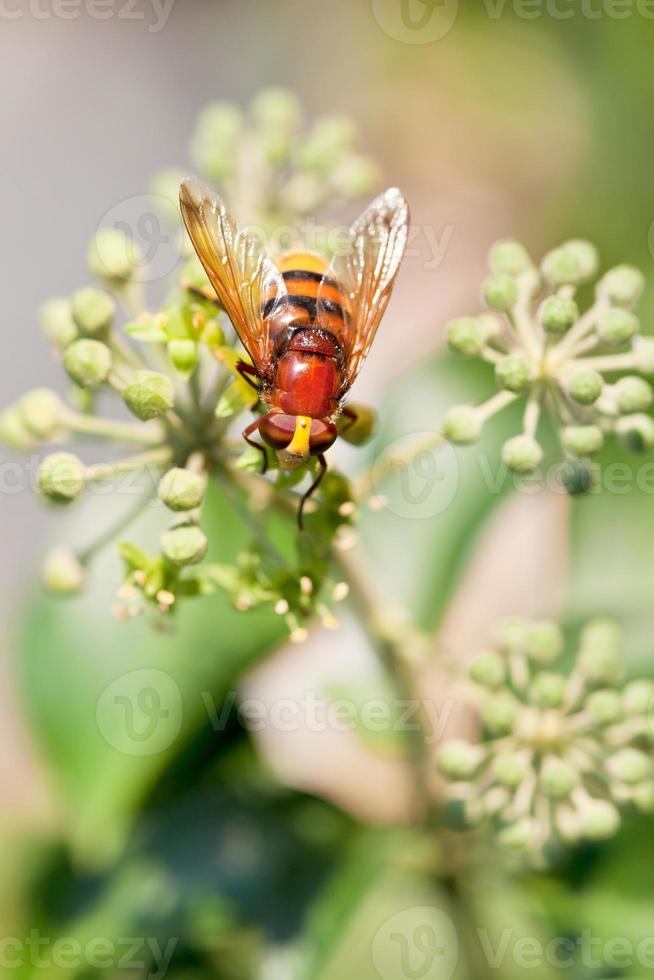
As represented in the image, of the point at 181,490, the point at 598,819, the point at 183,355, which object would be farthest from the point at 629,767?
the point at 183,355

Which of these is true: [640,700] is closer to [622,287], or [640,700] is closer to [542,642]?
[542,642]

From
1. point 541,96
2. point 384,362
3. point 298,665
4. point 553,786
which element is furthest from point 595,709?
point 541,96

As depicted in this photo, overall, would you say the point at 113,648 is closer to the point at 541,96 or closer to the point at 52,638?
the point at 52,638
